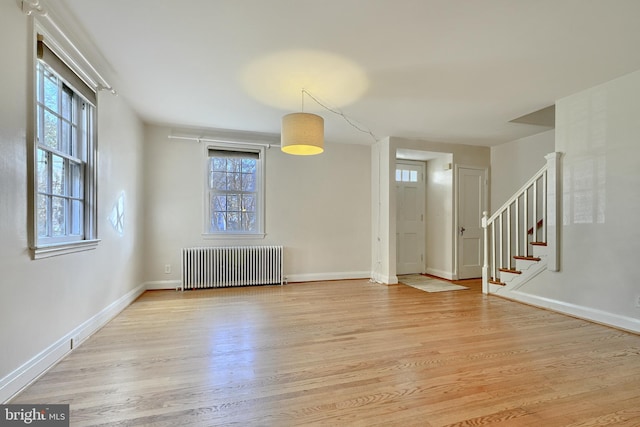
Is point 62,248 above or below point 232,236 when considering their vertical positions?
above

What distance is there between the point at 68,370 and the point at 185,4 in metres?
2.60

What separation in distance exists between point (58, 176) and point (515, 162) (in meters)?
6.25

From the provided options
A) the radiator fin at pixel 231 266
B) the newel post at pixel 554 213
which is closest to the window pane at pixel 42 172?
the radiator fin at pixel 231 266

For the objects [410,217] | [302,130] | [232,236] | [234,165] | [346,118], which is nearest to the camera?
[302,130]

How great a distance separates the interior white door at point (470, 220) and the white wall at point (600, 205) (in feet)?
6.18

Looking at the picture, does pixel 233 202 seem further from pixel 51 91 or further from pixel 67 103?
pixel 51 91

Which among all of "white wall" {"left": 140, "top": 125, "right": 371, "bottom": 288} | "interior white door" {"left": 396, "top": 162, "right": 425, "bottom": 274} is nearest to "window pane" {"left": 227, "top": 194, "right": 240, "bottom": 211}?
"white wall" {"left": 140, "top": 125, "right": 371, "bottom": 288}

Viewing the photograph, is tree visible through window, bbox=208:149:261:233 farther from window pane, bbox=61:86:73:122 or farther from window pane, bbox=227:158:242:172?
window pane, bbox=61:86:73:122

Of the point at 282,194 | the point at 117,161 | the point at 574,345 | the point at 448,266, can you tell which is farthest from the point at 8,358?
the point at 448,266

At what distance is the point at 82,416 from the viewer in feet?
4.98

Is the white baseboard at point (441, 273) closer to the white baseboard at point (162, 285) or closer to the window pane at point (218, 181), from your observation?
the window pane at point (218, 181)

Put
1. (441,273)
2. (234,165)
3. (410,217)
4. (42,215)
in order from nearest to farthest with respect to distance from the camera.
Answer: (42,215) → (234,165) → (441,273) → (410,217)

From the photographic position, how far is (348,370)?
6.64ft

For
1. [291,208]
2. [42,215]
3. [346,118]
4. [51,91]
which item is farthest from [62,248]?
[346,118]
